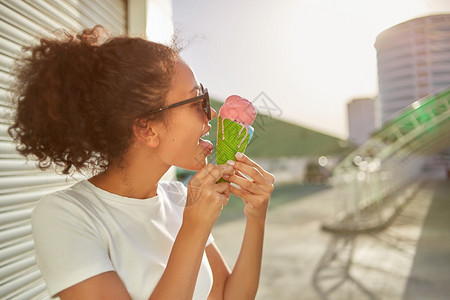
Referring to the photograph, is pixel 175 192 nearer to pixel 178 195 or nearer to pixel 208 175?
pixel 178 195

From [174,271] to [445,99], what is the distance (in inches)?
283

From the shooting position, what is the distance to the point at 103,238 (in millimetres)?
1104

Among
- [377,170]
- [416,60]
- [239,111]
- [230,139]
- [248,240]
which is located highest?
[416,60]

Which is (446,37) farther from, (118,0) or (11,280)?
(11,280)

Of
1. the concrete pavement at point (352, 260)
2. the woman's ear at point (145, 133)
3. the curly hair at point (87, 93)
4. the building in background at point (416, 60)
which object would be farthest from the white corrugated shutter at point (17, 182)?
the concrete pavement at point (352, 260)

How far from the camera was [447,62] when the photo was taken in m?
2.86

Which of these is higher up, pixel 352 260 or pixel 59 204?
Result: pixel 59 204

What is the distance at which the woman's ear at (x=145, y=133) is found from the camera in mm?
1216

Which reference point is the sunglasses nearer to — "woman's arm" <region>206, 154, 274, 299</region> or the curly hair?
the curly hair

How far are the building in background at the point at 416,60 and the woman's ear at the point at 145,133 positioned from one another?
6.08 feet

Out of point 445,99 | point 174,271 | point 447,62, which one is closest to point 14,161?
point 174,271

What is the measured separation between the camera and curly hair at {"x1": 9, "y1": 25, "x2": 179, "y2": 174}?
1.10 metres

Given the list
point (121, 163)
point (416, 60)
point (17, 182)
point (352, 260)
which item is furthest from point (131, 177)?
point (352, 260)

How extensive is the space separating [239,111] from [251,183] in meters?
0.26
